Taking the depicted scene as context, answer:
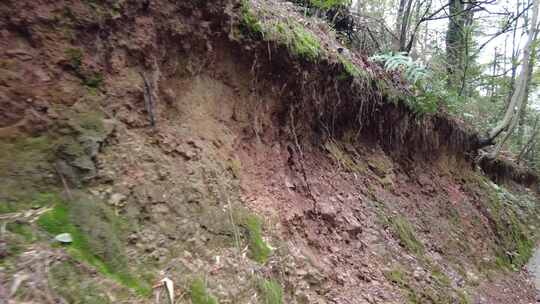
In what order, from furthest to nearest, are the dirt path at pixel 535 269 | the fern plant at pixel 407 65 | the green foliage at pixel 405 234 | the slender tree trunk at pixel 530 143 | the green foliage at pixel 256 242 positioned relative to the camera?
the slender tree trunk at pixel 530 143
the dirt path at pixel 535 269
the fern plant at pixel 407 65
the green foliage at pixel 405 234
the green foliage at pixel 256 242

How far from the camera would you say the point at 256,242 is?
10.9 feet

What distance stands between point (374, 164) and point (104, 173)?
4624 mm

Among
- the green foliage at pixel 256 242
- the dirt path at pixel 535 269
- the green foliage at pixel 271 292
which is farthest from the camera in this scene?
the dirt path at pixel 535 269

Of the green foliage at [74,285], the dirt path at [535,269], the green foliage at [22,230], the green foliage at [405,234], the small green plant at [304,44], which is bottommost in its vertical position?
the dirt path at [535,269]

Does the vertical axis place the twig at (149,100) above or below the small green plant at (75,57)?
below

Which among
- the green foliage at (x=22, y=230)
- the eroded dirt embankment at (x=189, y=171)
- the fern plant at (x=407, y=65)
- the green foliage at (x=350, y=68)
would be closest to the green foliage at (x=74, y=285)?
the eroded dirt embankment at (x=189, y=171)

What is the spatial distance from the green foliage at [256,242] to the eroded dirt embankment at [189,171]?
14mm

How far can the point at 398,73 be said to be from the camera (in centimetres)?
719

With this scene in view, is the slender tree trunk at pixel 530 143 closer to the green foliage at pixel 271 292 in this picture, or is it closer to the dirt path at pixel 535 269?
the dirt path at pixel 535 269

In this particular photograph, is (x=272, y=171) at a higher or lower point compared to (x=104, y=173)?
lower

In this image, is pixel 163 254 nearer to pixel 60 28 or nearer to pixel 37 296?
pixel 37 296

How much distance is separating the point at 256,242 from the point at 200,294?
0.85m

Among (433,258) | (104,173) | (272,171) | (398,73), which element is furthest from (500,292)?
(104,173)

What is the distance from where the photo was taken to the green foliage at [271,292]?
3.02 meters
